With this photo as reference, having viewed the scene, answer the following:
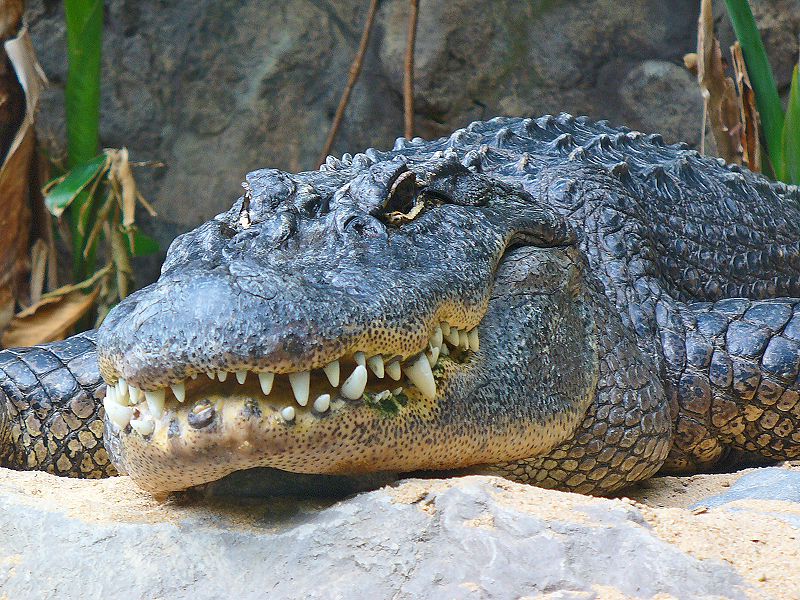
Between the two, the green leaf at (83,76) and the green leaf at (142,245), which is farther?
the green leaf at (142,245)

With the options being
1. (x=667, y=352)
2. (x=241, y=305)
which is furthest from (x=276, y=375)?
(x=667, y=352)

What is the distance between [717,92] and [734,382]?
2.66m

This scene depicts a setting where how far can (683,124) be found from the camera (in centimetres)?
630

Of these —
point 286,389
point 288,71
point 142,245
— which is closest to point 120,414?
point 286,389

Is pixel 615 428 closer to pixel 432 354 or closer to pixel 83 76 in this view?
pixel 432 354

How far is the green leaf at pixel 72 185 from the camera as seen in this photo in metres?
4.76

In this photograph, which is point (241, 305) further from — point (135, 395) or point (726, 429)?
point (726, 429)

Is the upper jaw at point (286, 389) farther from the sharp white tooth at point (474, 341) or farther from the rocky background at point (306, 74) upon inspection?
the rocky background at point (306, 74)

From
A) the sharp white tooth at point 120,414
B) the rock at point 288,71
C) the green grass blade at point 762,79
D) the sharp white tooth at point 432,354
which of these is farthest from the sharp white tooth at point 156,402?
the rock at point 288,71

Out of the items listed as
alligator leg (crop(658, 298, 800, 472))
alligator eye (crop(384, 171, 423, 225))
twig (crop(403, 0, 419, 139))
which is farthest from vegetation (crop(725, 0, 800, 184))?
alligator eye (crop(384, 171, 423, 225))

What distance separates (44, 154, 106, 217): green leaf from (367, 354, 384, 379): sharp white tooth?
3327 millimetres

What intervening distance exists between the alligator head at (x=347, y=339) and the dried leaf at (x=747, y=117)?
297 cm

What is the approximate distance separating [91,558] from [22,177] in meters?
3.60

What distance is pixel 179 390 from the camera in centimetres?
177
